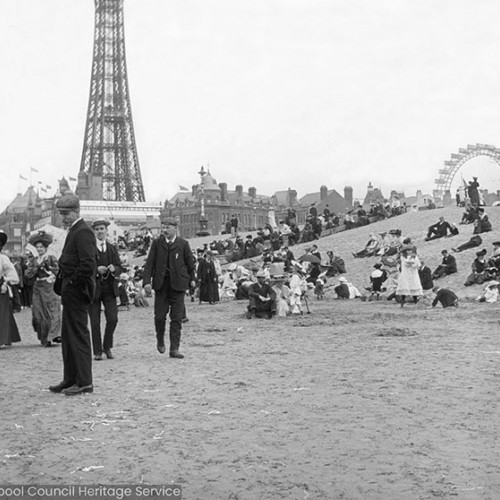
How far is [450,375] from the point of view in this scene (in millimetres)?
7945

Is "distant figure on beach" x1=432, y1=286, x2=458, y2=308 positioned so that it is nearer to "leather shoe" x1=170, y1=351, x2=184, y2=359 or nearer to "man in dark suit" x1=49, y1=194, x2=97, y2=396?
"leather shoe" x1=170, y1=351, x2=184, y2=359

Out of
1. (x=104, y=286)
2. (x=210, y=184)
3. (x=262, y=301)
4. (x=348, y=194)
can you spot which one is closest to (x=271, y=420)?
(x=104, y=286)

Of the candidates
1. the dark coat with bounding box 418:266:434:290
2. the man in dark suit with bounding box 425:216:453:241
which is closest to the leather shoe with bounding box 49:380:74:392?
the dark coat with bounding box 418:266:434:290

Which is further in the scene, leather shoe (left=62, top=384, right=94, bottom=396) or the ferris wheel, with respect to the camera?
the ferris wheel

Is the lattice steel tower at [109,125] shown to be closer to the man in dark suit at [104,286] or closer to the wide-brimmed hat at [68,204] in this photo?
the man in dark suit at [104,286]

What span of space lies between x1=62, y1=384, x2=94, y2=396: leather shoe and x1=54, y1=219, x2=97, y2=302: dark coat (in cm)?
74

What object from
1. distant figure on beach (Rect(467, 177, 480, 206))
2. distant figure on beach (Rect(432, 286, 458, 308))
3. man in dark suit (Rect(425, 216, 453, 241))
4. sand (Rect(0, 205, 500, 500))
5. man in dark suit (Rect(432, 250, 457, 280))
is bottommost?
sand (Rect(0, 205, 500, 500))

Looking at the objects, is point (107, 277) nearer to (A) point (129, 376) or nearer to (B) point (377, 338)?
(A) point (129, 376)

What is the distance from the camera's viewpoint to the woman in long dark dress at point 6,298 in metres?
10.7

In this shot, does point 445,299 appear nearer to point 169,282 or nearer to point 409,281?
point 409,281

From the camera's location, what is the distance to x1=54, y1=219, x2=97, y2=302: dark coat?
7.31 meters

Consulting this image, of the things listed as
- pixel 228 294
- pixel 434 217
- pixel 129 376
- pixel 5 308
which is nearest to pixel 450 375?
pixel 129 376

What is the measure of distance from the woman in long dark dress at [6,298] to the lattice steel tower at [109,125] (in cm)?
10546

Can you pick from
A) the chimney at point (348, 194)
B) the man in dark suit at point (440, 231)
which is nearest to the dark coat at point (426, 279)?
the man in dark suit at point (440, 231)
